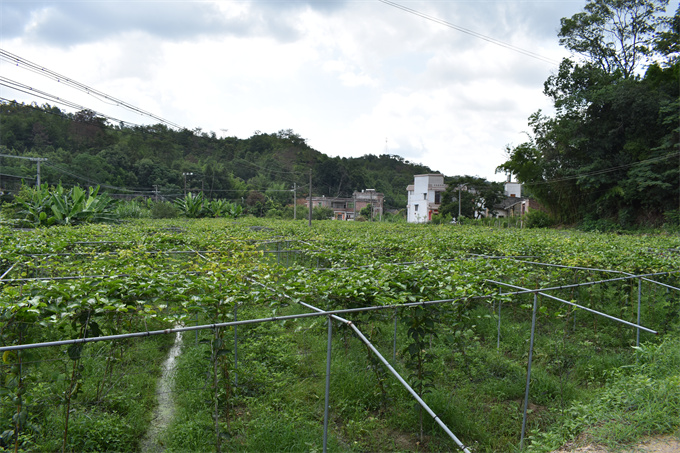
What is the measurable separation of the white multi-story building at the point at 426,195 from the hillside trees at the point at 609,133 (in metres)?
22.7

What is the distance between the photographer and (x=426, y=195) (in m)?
62.6

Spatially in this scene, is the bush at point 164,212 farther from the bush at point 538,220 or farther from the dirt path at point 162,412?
the bush at point 538,220

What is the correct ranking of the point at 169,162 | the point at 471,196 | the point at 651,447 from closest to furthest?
the point at 651,447 < the point at 471,196 < the point at 169,162

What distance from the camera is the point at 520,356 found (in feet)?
21.2

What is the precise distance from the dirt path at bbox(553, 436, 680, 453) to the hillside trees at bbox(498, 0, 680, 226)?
30.3 meters

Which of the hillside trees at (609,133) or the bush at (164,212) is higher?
the hillside trees at (609,133)

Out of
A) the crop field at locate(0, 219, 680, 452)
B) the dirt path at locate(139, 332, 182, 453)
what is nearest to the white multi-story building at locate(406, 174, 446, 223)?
the crop field at locate(0, 219, 680, 452)

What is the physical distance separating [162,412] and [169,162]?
188ft

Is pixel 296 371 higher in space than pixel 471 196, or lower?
lower

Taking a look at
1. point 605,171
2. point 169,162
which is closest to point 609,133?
point 605,171

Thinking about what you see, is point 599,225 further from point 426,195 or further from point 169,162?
point 169,162

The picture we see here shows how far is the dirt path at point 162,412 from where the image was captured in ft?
13.4

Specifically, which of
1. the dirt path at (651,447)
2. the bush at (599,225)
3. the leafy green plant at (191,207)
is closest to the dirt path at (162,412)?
the dirt path at (651,447)

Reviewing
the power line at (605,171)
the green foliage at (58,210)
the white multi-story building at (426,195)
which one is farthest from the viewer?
the white multi-story building at (426,195)
